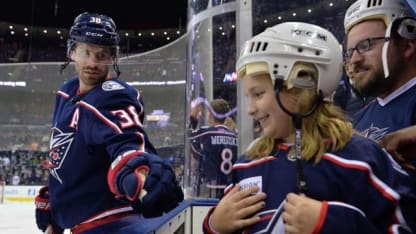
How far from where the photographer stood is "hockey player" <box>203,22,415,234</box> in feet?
2.03

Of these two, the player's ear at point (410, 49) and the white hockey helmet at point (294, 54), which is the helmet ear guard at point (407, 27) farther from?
the white hockey helmet at point (294, 54)

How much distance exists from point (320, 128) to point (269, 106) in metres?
0.08

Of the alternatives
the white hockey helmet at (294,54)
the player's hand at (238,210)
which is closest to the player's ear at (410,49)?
the white hockey helmet at (294,54)

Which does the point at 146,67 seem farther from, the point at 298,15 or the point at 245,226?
the point at 245,226

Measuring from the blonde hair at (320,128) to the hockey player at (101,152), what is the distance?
29 centimetres

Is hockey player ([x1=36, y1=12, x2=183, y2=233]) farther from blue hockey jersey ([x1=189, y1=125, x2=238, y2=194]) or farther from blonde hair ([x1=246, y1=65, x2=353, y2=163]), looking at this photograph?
blue hockey jersey ([x1=189, y1=125, x2=238, y2=194])

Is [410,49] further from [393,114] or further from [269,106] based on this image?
[269,106]

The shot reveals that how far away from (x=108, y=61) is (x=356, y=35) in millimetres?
568

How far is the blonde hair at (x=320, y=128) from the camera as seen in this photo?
0.66 m

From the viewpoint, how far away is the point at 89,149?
1.00 metres

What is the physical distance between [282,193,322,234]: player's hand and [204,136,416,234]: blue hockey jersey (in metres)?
0.01

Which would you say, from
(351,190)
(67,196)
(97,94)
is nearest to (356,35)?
(351,190)

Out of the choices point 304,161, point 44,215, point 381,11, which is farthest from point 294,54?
point 44,215

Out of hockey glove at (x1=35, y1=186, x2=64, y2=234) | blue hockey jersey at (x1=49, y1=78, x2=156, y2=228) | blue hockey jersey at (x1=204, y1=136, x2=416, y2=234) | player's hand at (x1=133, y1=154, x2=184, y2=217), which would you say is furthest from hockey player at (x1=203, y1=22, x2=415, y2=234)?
hockey glove at (x1=35, y1=186, x2=64, y2=234)
